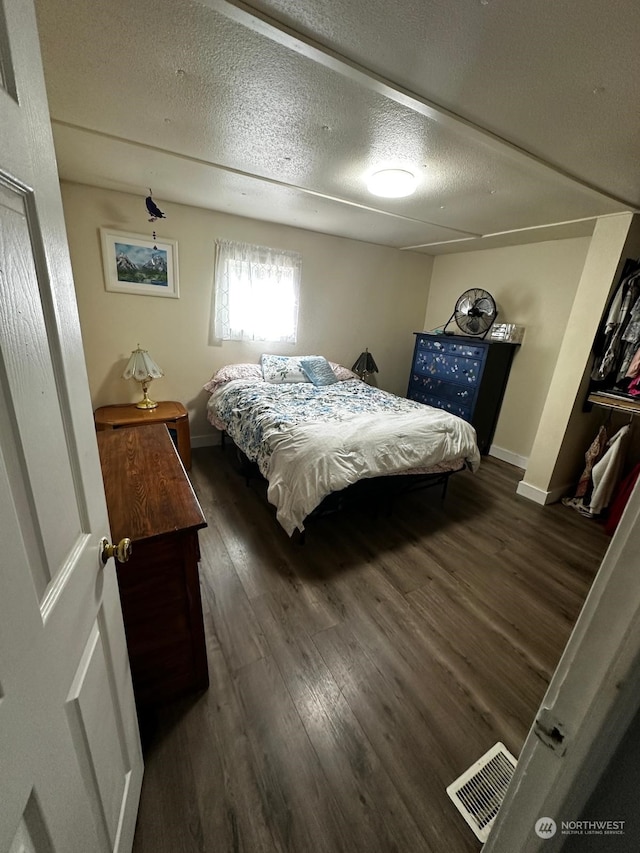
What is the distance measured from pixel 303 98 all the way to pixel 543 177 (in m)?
1.46

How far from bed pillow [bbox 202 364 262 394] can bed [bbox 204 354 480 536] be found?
0.03ft

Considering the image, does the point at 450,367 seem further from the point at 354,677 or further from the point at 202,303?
the point at 354,677

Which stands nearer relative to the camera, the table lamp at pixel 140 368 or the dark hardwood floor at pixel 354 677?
the dark hardwood floor at pixel 354 677

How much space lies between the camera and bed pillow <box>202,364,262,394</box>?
10.9 ft

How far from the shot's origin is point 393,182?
2041 millimetres

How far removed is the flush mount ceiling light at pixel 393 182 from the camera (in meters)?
1.99

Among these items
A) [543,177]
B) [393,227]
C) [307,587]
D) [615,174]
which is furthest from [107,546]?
[393,227]

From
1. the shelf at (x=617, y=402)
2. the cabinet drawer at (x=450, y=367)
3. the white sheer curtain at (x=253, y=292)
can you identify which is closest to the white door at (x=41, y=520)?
the white sheer curtain at (x=253, y=292)

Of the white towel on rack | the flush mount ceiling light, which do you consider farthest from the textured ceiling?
the white towel on rack

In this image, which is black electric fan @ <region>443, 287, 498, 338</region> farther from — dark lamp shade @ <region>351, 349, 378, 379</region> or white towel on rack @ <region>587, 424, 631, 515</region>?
white towel on rack @ <region>587, 424, 631, 515</region>

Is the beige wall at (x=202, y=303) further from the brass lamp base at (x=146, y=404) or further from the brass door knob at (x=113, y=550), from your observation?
the brass door knob at (x=113, y=550)

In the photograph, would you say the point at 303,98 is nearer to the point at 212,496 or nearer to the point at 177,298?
the point at 177,298

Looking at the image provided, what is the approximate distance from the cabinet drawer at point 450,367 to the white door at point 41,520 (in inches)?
138

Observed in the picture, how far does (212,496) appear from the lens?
265 cm
